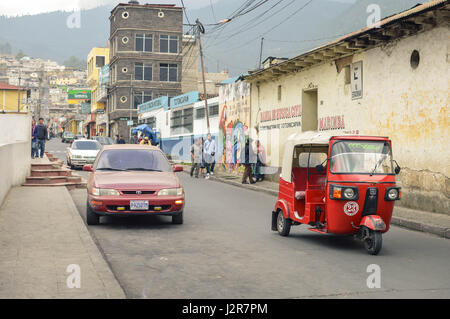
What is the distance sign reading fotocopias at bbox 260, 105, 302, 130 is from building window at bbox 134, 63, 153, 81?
146ft

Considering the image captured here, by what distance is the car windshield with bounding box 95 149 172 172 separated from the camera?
1188 cm

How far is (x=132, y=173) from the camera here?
11.5 metres

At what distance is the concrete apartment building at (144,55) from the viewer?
6781cm

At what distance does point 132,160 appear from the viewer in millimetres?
12070

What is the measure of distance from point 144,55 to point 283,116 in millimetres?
47125

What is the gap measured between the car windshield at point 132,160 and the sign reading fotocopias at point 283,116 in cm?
1082

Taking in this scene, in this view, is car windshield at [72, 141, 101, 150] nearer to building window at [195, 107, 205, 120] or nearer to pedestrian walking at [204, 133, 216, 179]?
pedestrian walking at [204, 133, 216, 179]

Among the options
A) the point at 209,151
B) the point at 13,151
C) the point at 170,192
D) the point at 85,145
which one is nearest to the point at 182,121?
the point at 85,145

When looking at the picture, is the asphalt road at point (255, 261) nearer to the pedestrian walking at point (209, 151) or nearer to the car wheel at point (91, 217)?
the car wheel at point (91, 217)

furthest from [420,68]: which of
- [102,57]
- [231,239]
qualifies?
[102,57]

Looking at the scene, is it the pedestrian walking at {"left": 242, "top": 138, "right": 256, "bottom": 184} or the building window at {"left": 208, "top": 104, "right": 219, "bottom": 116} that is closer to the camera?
the pedestrian walking at {"left": 242, "top": 138, "right": 256, "bottom": 184}

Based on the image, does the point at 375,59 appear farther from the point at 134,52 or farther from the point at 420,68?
the point at 134,52

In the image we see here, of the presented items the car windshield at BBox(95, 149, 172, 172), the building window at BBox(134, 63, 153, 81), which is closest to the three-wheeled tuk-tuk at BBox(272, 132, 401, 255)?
the car windshield at BBox(95, 149, 172, 172)

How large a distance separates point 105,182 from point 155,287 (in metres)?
4.80
